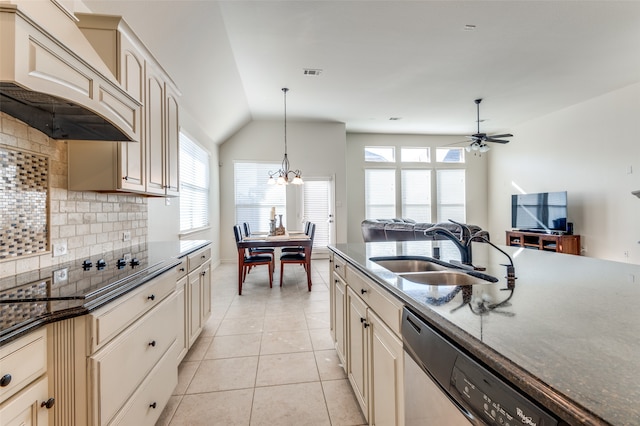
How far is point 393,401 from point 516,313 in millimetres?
605

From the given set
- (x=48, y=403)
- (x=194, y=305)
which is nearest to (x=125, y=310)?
(x=48, y=403)

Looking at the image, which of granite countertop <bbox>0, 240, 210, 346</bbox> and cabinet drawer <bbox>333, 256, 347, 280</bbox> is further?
cabinet drawer <bbox>333, 256, 347, 280</bbox>

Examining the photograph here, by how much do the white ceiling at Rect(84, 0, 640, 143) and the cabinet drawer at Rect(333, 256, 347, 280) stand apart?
7.84 ft

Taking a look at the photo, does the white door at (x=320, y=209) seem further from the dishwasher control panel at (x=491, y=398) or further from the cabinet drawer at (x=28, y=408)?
the dishwasher control panel at (x=491, y=398)

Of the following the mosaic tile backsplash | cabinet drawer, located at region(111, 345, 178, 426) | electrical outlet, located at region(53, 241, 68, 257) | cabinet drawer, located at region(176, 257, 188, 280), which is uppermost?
the mosaic tile backsplash

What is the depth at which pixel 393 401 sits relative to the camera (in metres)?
1.11

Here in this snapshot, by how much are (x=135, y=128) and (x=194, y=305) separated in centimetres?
143

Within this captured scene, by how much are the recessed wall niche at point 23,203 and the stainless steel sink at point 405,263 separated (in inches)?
72.3

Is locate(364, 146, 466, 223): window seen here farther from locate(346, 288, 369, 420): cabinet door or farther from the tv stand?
locate(346, 288, 369, 420): cabinet door

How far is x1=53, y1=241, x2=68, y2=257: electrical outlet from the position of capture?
1.64 meters

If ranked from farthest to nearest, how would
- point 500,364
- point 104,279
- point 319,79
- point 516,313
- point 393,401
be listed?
point 319,79 < point 104,279 < point 393,401 < point 516,313 < point 500,364

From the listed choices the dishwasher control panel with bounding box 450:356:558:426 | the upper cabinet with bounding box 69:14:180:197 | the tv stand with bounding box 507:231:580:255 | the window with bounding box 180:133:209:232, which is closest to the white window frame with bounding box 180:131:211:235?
the window with bounding box 180:133:209:232

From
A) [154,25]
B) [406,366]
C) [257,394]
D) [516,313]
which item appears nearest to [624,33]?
[516,313]

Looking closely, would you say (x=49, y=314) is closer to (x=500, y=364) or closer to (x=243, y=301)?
(x=500, y=364)
